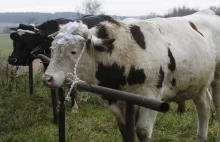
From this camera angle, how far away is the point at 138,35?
12.0 feet

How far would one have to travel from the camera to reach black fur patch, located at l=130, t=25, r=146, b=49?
359 cm

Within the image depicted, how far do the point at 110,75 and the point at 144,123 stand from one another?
0.61 meters

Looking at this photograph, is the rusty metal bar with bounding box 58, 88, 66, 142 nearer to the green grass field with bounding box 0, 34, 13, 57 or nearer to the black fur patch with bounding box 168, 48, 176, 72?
the black fur patch with bounding box 168, 48, 176, 72

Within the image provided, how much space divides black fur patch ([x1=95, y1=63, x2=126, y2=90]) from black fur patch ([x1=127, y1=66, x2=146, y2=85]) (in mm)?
59

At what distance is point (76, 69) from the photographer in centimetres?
328

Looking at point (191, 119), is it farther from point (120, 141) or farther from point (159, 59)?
point (159, 59)

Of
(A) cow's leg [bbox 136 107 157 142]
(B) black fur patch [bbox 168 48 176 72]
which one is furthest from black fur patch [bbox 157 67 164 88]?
(A) cow's leg [bbox 136 107 157 142]

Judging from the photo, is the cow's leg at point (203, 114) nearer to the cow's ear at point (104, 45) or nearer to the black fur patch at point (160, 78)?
the black fur patch at point (160, 78)

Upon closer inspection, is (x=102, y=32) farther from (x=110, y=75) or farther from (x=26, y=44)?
(x=26, y=44)

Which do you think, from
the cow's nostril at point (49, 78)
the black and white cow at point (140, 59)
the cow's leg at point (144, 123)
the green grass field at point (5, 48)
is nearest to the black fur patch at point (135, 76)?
the black and white cow at point (140, 59)

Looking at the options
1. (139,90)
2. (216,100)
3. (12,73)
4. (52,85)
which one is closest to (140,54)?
(139,90)

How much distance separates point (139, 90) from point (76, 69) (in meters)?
0.68

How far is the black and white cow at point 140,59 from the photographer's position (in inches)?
127

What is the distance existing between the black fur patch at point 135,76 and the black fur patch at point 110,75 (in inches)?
2.3
